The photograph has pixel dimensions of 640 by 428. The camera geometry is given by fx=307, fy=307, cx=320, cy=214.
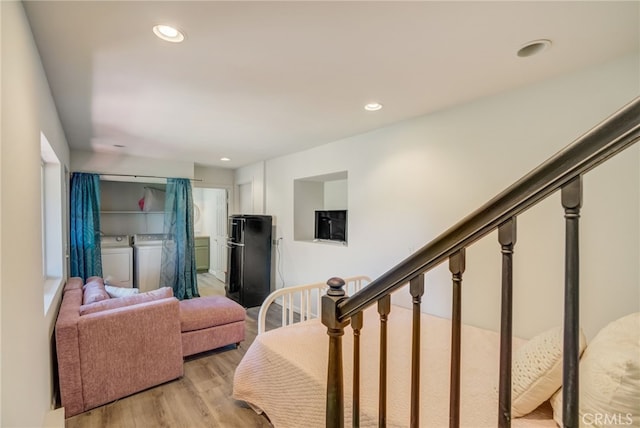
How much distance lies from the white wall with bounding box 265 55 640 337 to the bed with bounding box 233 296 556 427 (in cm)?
40

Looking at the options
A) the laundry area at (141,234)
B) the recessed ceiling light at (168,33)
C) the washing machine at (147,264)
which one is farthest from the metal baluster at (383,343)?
the washing machine at (147,264)

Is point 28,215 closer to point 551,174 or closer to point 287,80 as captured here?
point 287,80

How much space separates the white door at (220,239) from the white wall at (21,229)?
4.45 meters

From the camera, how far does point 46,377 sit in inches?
77.9

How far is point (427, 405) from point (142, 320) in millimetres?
2199

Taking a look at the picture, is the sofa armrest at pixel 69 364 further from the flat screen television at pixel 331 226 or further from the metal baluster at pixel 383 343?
the flat screen television at pixel 331 226

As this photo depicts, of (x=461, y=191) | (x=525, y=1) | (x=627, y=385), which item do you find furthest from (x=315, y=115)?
(x=627, y=385)

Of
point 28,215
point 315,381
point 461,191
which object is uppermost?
point 461,191

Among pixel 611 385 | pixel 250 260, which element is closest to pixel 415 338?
pixel 611 385

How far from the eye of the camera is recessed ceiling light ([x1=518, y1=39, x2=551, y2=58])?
1.63 m

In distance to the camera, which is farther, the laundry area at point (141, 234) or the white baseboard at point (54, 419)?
the laundry area at point (141, 234)

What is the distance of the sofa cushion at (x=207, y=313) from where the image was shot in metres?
2.94

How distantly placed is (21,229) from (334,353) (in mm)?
1437

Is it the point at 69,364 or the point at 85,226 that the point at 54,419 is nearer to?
the point at 69,364
